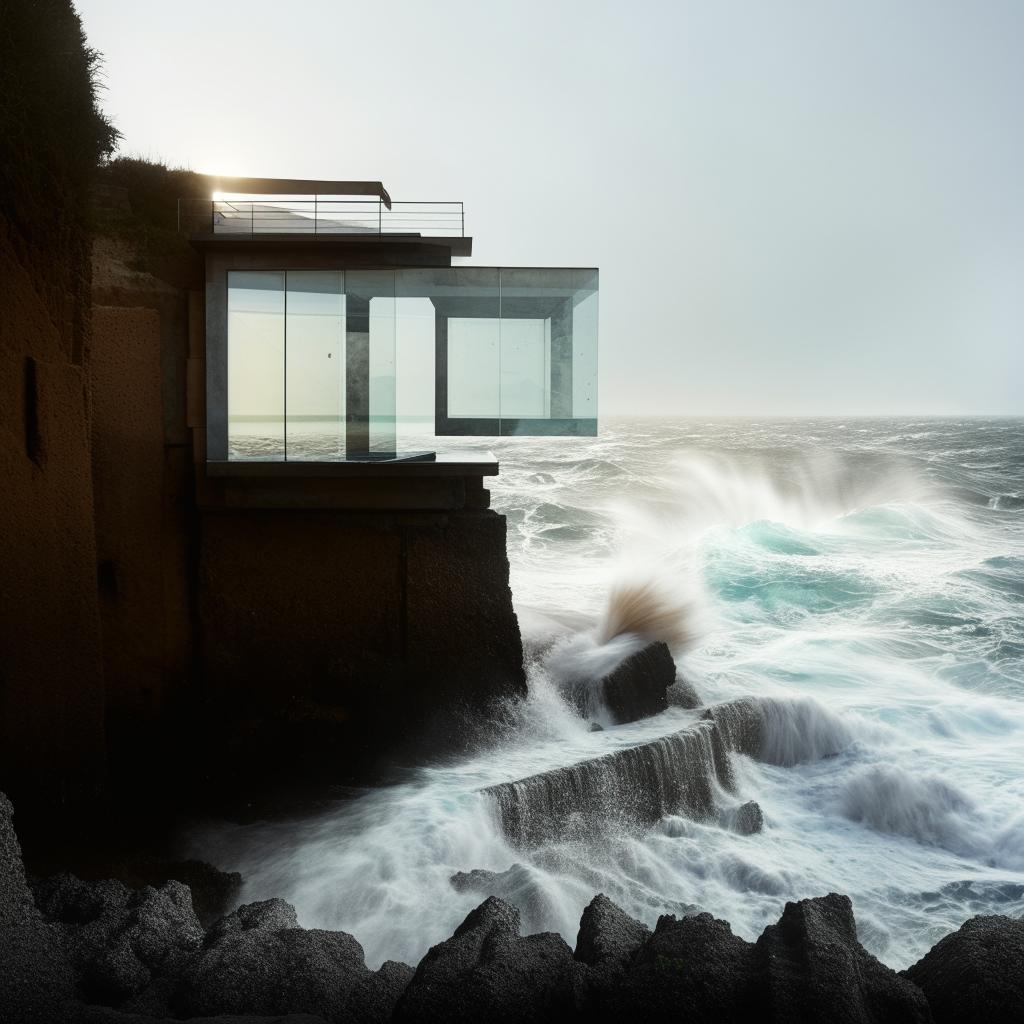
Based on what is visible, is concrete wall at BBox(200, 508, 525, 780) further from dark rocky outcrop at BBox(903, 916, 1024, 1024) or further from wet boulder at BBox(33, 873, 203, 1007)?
dark rocky outcrop at BBox(903, 916, 1024, 1024)

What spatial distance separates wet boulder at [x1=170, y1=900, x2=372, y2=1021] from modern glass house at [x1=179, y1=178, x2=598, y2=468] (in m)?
5.59

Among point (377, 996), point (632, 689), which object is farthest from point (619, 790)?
point (377, 996)

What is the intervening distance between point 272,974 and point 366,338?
22.0 feet

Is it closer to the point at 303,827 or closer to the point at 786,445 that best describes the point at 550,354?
the point at 303,827

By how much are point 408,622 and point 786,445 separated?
4052 cm

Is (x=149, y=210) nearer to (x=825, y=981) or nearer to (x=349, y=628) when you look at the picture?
(x=349, y=628)

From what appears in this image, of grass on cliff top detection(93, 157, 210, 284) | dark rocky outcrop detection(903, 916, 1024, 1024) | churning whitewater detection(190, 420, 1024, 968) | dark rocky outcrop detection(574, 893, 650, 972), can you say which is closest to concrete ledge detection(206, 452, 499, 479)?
grass on cliff top detection(93, 157, 210, 284)

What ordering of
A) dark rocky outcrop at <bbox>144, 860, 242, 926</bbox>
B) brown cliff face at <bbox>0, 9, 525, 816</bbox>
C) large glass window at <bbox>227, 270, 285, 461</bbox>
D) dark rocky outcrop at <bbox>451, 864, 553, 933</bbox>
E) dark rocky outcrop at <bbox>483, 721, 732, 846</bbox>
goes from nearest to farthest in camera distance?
dark rocky outcrop at <bbox>451, 864, 553, 933</bbox> < dark rocky outcrop at <bbox>144, 860, 242, 926</bbox> < dark rocky outcrop at <bbox>483, 721, 732, 846</bbox> < brown cliff face at <bbox>0, 9, 525, 816</bbox> < large glass window at <bbox>227, 270, 285, 461</bbox>

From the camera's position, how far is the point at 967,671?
1457 centimetres

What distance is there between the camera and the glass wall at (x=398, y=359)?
1028 cm

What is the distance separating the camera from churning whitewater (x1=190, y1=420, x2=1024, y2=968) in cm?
762

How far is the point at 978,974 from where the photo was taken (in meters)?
4.98

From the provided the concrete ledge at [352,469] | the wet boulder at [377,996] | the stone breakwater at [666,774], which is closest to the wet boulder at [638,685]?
the stone breakwater at [666,774]

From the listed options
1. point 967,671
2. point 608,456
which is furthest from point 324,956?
point 608,456
